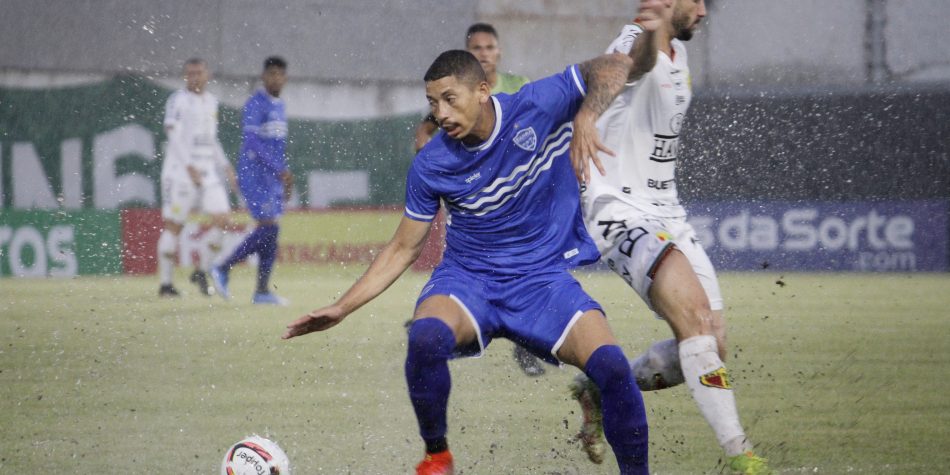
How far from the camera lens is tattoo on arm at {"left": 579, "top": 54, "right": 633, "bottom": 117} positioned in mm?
4344

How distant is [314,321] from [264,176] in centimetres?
765

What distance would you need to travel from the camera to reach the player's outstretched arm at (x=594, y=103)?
4.06 meters

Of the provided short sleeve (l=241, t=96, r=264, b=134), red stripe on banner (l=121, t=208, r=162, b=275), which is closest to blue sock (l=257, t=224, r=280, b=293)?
short sleeve (l=241, t=96, r=264, b=134)

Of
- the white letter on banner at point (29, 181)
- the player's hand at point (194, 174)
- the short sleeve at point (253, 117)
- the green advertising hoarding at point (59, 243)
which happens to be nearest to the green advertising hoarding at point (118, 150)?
the white letter on banner at point (29, 181)

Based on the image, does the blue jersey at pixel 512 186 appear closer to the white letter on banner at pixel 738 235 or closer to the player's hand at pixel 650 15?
the player's hand at pixel 650 15

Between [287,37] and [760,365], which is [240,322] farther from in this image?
[287,37]

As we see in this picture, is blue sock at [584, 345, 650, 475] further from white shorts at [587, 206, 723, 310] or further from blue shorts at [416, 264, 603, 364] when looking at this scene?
white shorts at [587, 206, 723, 310]

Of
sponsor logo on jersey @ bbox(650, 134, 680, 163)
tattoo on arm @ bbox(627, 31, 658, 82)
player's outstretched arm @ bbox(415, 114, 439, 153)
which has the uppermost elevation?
tattoo on arm @ bbox(627, 31, 658, 82)

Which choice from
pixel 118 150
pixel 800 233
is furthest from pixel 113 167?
pixel 800 233

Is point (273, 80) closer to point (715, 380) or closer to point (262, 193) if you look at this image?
point (262, 193)

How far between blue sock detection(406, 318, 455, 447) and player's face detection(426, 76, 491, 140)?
666mm

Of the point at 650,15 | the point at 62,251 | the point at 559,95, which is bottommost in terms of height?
the point at 62,251

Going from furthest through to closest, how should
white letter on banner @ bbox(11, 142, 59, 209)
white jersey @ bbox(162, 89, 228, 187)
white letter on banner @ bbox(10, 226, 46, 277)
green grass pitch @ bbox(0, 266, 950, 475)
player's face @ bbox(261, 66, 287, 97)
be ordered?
white letter on banner @ bbox(11, 142, 59, 209)
white letter on banner @ bbox(10, 226, 46, 277)
white jersey @ bbox(162, 89, 228, 187)
player's face @ bbox(261, 66, 287, 97)
green grass pitch @ bbox(0, 266, 950, 475)

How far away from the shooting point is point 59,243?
14914 mm
